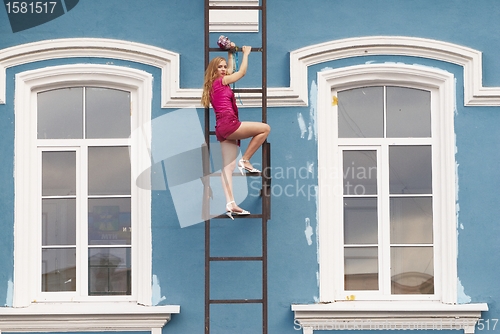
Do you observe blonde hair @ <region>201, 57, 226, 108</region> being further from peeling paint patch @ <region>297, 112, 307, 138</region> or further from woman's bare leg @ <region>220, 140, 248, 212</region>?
peeling paint patch @ <region>297, 112, 307, 138</region>

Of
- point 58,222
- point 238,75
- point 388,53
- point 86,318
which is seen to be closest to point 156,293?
point 86,318

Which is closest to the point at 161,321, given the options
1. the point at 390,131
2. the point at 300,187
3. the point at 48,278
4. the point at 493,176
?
the point at 48,278

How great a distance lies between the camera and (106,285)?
736 cm

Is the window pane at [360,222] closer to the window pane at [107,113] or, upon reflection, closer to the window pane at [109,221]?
the window pane at [109,221]

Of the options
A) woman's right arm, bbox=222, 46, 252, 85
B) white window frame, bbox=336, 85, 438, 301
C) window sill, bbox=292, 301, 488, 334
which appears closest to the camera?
woman's right arm, bbox=222, 46, 252, 85

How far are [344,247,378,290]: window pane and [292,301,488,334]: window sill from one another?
0.23 m

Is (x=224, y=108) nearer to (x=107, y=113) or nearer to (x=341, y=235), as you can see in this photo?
(x=107, y=113)

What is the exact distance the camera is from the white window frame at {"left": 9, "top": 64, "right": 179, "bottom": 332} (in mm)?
7133

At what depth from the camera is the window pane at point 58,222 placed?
7398mm

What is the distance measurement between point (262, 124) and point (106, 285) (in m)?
1.88

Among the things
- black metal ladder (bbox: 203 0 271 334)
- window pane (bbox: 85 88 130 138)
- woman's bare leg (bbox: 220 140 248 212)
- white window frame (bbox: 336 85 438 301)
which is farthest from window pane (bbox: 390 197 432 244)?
window pane (bbox: 85 88 130 138)

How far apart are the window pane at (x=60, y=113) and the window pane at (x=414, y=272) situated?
275cm

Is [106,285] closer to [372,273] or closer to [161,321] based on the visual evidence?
[161,321]

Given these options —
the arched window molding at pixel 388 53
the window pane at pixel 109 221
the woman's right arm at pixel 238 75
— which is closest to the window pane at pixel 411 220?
the arched window molding at pixel 388 53
